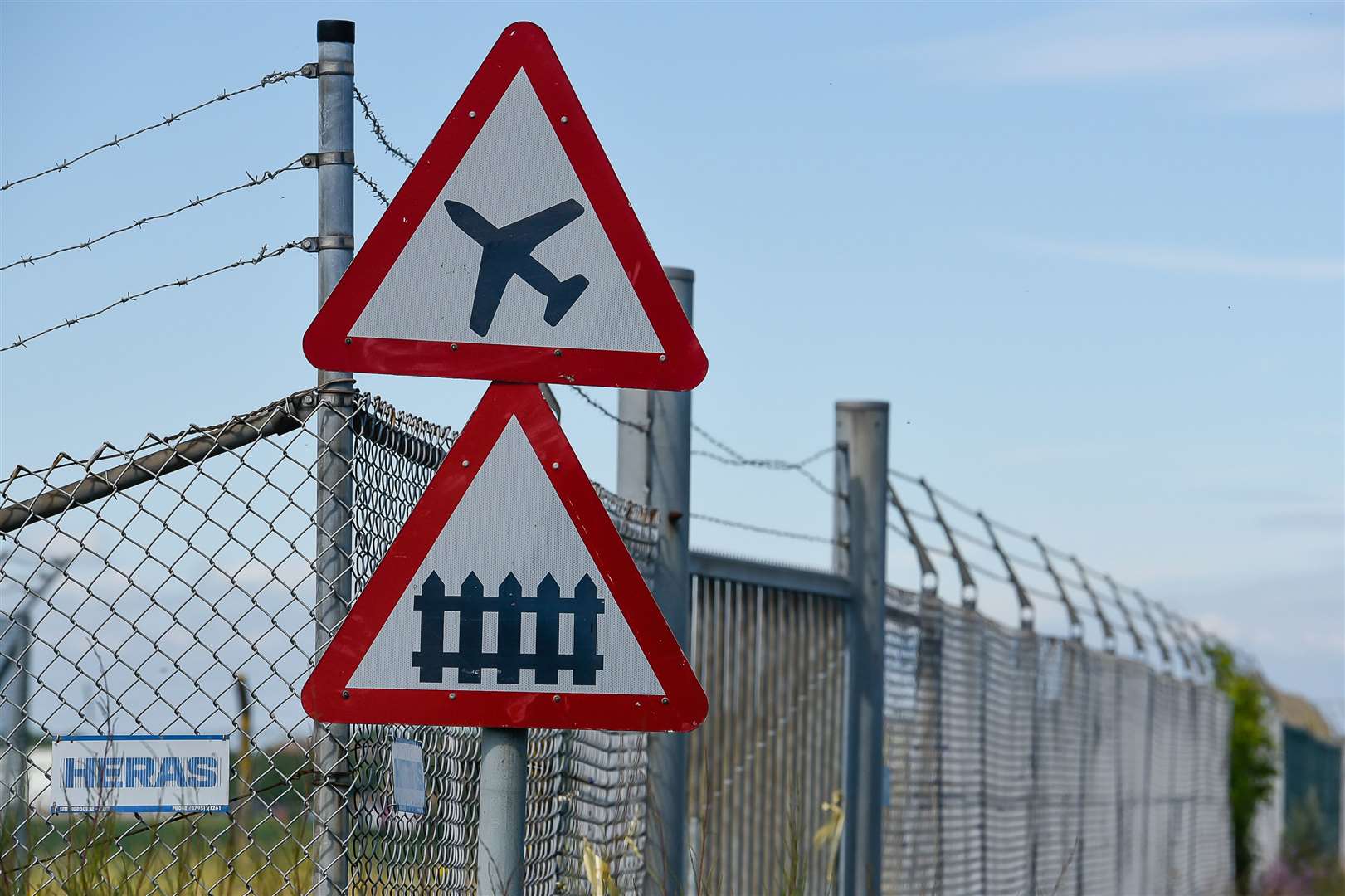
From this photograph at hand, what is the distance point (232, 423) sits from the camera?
9.59ft

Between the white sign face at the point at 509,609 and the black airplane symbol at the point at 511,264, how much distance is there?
184 millimetres

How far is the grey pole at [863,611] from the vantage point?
6.16 m

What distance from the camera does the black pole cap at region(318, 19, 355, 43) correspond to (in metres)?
3.05

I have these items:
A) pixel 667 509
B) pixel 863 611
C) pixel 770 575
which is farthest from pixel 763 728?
pixel 667 509

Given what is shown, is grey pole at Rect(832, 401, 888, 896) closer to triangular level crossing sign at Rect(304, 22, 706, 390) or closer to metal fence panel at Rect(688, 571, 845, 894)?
metal fence panel at Rect(688, 571, 845, 894)

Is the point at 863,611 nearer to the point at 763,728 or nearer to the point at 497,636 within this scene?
the point at 763,728

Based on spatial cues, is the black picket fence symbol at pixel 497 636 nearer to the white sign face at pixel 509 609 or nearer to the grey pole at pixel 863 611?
the white sign face at pixel 509 609

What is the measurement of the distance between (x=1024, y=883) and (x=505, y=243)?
6714 millimetres

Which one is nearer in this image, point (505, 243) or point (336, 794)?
point (505, 243)

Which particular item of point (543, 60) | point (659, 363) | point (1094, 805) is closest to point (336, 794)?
point (659, 363)

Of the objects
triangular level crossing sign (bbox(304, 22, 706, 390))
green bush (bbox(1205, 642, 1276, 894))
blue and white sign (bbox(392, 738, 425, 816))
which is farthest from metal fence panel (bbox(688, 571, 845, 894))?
green bush (bbox(1205, 642, 1276, 894))

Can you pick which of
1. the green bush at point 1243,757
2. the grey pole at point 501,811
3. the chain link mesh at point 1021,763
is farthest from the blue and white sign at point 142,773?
the green bush at point 1243,757

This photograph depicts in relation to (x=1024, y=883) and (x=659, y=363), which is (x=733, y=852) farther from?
(x=1024, y=883)

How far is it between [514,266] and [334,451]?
0.51m
